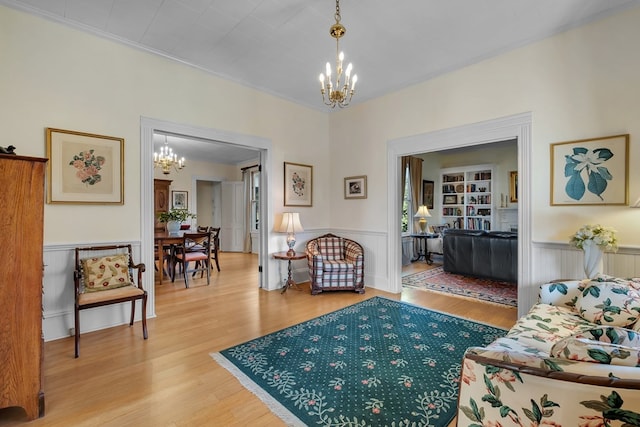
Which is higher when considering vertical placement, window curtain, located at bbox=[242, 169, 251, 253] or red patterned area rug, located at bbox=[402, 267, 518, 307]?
window curtain, located at bbox=[242, 169, 251, 253]

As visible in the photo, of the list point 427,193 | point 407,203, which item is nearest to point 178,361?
point 407,203

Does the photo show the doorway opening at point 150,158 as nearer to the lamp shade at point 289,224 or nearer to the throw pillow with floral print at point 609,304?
the lamp shade at point 289,224

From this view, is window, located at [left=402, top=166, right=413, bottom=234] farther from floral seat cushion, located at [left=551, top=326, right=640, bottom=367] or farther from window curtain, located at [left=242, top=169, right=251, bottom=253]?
floral seat cushion, located at [left=551, top=326, right=640, bottom=367]

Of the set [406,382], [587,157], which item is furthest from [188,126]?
[587,157]

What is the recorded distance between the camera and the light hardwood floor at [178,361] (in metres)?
1.86

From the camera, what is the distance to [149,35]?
3.17 m

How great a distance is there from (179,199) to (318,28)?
693 centimetres

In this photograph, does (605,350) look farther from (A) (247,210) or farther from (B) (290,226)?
(A) (247,210)

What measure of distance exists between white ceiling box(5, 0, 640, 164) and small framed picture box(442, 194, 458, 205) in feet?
17.3

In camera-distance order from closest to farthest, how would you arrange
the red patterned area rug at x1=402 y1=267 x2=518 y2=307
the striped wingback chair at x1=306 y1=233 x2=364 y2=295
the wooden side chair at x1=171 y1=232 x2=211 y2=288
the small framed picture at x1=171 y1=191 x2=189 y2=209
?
the red patterned area rug at x1=402 y1=267 x2=518 y2=307 → the striped wingback chair at x1=306 y1=233 x2=364 y2=295 → the wooden side chair at x1=171 y1=232 x2=211 y2=288 → the small framed picture at x1=171 y1=191 x2=189 y2=209

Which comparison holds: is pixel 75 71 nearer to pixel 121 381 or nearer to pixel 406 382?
pixel 121 381

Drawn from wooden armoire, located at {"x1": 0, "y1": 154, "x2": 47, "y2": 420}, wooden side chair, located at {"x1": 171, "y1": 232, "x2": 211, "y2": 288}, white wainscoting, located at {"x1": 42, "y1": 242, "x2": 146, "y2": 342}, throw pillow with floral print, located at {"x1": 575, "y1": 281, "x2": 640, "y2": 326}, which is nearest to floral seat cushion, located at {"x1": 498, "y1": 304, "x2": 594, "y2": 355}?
throw pillow with floral print, located at {"x1": 575, "y1": 281, "x2": 640, "y2": 326}

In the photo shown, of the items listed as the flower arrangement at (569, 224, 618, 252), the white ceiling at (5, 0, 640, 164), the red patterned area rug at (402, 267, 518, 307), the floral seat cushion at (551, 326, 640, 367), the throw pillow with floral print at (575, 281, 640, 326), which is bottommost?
the red patterned area rug at (402, 267, 518, 307)

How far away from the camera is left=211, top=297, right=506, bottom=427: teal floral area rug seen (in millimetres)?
1869
